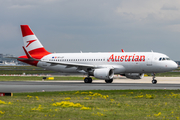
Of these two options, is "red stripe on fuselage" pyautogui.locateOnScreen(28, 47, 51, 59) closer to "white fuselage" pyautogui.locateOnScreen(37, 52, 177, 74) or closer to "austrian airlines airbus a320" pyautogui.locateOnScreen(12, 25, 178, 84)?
"austrian airlines airbus a320" pyautogui.locateOnScreen(12, 25, 178, 84)

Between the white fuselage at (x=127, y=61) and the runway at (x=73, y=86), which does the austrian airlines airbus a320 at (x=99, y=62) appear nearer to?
the white fuselage at (x=127, y=61)

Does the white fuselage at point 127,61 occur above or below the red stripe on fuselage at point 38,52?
below

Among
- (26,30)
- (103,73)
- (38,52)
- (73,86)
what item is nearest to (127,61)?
(103,73)

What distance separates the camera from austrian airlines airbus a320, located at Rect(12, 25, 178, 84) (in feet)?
146

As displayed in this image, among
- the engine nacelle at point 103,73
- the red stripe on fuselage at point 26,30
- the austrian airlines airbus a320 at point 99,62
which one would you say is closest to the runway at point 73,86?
the engine nacelle at point 103,73

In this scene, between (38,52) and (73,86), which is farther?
(38,52)

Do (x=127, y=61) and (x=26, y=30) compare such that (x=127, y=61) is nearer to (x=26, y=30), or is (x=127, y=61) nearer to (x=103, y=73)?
(x=103, y=73)

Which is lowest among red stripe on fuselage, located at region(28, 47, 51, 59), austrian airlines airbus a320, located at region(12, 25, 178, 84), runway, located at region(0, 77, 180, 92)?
runway, located at region(0, 77, 180, 92)

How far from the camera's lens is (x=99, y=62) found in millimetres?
47906

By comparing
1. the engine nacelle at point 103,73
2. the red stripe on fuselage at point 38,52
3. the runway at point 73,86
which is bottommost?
the runway at point 73,86

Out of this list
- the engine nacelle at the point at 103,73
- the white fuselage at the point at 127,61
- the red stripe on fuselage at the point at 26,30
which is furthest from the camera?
the red stripe on fuselage at the point at 26,30

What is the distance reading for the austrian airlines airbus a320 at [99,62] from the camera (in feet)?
146

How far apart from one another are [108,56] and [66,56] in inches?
314

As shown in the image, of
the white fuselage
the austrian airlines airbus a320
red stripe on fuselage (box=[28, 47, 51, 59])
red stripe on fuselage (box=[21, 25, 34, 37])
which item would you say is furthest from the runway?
red stripe on fuselage (box=[21, 25, 34, 37])
